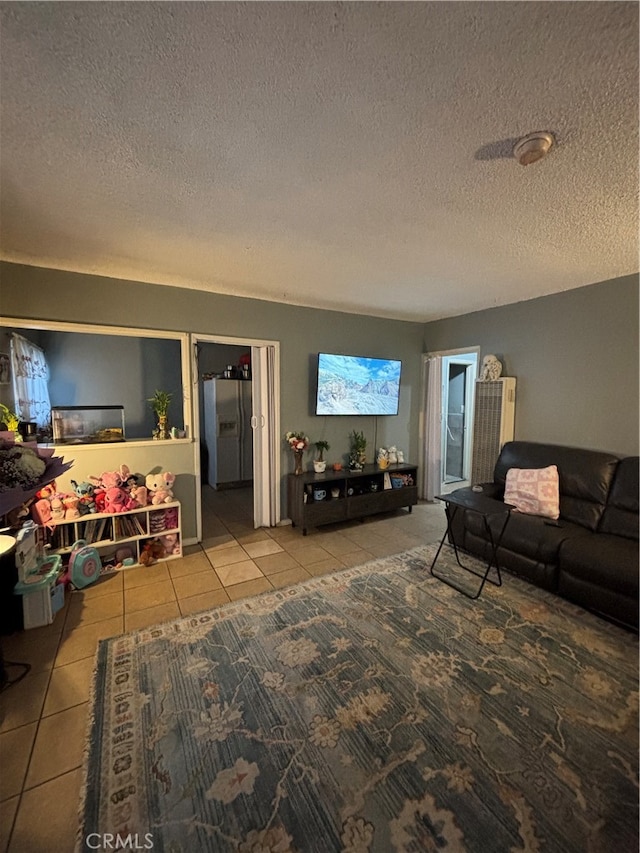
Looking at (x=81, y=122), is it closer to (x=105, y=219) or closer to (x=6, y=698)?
(x=105, y=219)

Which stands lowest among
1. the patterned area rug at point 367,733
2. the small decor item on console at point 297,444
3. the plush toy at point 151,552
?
the patterned area rug at point 367,733

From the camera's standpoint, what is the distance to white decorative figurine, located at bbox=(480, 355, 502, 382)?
3.63 metres

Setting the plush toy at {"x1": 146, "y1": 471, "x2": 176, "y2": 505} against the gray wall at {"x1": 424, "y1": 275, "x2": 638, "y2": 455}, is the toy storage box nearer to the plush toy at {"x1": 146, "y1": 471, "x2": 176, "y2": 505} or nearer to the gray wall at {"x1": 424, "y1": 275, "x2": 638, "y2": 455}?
the plush toy at {"x1": 146, "y1": 471, "x2": 176, "y2": 505}

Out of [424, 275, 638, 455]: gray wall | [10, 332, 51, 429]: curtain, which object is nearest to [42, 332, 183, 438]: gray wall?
[10, 332, 51, 429]: curtain

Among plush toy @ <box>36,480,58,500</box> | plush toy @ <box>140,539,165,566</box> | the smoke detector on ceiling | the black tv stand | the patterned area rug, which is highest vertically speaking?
the smoke detector on ceiling

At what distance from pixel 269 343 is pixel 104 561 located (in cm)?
247

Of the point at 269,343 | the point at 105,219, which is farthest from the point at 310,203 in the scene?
the point at 269,343

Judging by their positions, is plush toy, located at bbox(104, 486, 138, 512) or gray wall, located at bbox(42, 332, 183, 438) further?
gray wall, located at bbox(42, 332, 183, 438)

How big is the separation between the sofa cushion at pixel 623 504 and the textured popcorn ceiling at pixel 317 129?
1.57 m

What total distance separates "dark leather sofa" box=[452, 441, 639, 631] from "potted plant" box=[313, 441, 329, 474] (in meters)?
1.48

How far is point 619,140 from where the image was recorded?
129 cm

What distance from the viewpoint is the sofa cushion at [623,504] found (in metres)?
2.44

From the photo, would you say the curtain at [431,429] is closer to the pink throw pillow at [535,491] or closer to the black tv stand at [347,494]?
the black tv stand at [347,494]

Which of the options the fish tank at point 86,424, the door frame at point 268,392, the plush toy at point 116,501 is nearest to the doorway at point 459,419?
the door frame at point 268,392
